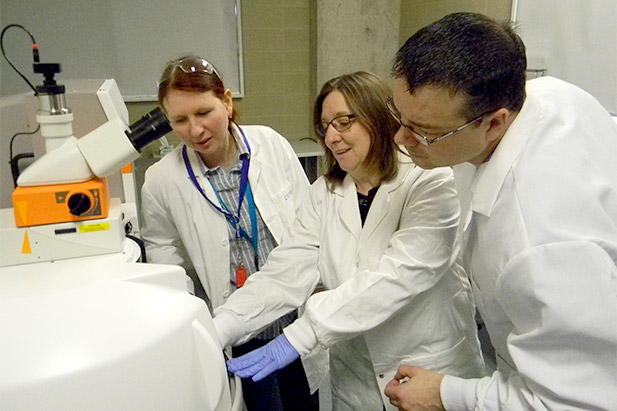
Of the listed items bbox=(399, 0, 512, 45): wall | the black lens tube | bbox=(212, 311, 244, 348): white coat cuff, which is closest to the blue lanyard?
bbox=(212, 311, 244, 348): white coat cuff

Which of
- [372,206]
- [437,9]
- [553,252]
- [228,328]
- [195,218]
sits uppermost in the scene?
[437,9]

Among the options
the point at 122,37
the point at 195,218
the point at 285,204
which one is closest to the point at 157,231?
the point at 195,218

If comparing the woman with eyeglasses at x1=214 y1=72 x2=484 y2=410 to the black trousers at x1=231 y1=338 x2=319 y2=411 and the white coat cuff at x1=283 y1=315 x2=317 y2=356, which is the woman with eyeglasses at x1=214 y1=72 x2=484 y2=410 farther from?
the black trousers at x1=231 y1=338 x2=319 y2=411

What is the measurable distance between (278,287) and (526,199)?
71 cm

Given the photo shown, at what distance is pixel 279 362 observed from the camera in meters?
1.08

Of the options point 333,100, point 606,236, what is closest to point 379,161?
point 333,100

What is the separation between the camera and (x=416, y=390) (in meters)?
0.99

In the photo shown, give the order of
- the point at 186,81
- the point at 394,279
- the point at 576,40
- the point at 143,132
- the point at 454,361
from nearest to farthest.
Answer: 1. the point at 143,132
2. the point at 394,279
3. the point at 454,361
4. the point at 186,81
5. the point at 576,40

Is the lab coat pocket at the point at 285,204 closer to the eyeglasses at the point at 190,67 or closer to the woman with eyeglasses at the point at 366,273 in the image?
the woman with eyeglasses at the point at 366,273

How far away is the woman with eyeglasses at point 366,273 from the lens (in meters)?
1.09

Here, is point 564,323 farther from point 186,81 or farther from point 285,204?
point 186,81

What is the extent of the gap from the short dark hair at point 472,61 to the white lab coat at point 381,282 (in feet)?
1.22

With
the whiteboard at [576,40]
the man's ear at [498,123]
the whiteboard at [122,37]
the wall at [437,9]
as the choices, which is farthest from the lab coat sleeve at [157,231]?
the whiteboard at [122,37]

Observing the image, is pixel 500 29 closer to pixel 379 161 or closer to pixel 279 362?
pixel 379 161
